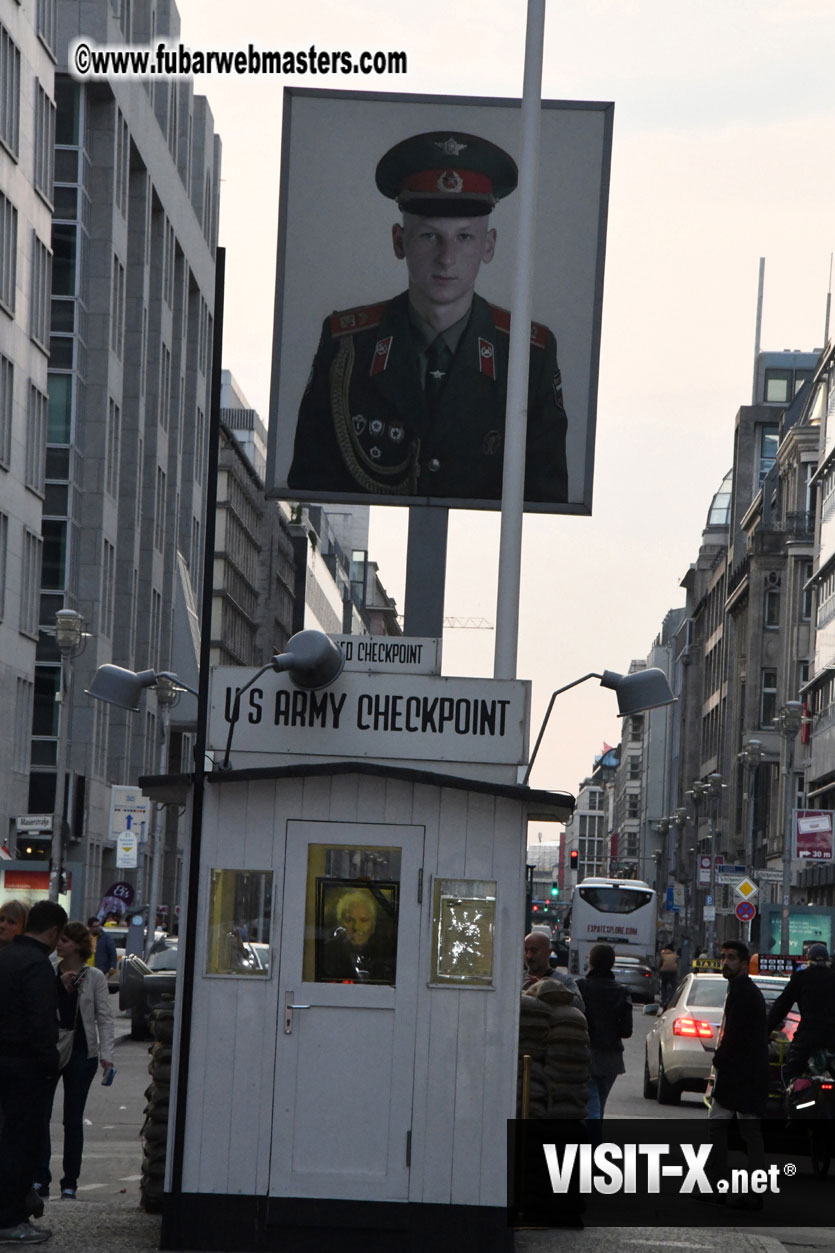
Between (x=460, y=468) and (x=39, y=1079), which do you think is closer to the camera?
(x=39, y=1079)

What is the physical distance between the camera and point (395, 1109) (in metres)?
11.7

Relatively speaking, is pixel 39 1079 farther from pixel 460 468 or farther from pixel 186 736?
pixel 186 736

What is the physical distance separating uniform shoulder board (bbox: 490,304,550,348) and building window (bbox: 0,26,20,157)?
38773 mm

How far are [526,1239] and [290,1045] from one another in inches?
80.3

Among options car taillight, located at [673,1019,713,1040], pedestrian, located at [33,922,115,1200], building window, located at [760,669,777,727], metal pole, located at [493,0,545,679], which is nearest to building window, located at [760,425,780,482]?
building window, located at [760,669,777,727]

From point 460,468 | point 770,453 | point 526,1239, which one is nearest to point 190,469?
point 770,453

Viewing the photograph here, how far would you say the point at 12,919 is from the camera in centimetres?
1269

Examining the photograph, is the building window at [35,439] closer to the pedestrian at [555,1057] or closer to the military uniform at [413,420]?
the military uniform at [413,420]

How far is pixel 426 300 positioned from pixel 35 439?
42.4 m

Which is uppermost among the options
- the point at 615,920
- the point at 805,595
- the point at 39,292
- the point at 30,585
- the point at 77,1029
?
the point at 39,292

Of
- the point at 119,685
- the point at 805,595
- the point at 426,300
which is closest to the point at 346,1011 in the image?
the point at 119,685

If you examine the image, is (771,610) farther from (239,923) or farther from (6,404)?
(239,923)

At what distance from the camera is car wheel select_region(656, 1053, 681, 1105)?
26894 millimetres

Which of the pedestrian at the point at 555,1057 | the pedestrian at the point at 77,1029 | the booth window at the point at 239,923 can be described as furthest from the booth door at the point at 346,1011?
the pedestrian at the point at 77,1029
